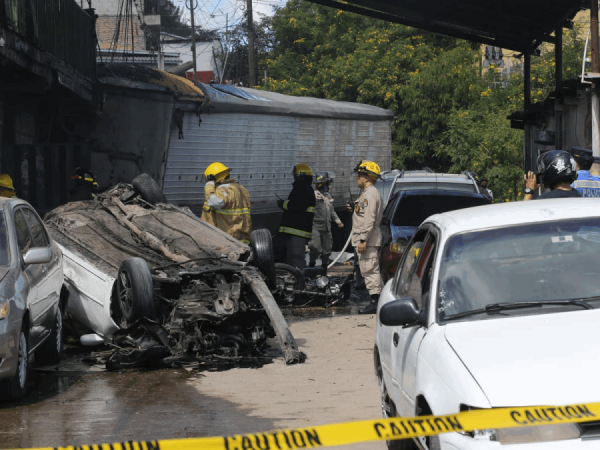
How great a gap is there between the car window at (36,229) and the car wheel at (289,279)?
423cm

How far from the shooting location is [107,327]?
29.9 ft

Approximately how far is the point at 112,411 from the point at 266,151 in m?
14.0

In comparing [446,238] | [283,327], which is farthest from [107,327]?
[446,238]

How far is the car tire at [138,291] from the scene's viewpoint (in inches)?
338

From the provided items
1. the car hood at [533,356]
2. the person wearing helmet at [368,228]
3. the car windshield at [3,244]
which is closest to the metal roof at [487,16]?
the person wearing helmet at [368,228]

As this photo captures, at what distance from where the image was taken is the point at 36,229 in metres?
8.57

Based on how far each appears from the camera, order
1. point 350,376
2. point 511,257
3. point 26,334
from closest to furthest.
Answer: point 511,257
point 26,334
point 350,376

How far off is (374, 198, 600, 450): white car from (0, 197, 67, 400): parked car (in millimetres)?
2839

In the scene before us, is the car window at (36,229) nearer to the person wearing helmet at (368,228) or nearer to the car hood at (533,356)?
the person wearing helmet at (368,228)

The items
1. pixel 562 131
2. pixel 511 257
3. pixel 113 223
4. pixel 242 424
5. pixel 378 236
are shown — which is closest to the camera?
pixel 511 257

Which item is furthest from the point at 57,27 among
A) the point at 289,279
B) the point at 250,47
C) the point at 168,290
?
the point at 250,47

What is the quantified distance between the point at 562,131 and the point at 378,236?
6.31m

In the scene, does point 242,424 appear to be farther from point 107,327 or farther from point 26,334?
point 107,327

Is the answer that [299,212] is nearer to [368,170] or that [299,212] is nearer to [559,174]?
[368,170]
